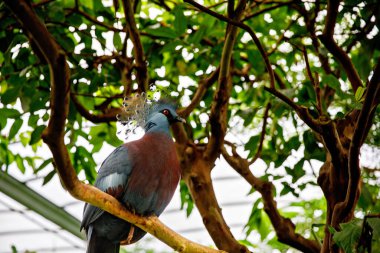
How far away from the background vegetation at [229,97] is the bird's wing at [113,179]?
0.57 feet

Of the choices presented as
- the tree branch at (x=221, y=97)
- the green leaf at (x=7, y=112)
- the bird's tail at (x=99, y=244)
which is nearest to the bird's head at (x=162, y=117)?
the tree branch at (x=221, y=97)

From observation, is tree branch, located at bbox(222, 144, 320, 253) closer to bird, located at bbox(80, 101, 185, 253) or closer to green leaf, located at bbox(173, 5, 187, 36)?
bird, located at bbox(80, 101, 185, 253)

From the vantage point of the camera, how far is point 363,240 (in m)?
1.75

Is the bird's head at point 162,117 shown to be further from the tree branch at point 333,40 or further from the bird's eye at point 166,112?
the tree branch at point 333,40

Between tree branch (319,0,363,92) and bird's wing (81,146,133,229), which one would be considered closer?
tree branch (319,0,363,92)

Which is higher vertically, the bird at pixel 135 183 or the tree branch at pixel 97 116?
the tree branch at pixel 97 116

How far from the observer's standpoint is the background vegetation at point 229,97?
209cm

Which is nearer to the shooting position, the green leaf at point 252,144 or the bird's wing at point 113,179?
the bird's wing at point 113,179

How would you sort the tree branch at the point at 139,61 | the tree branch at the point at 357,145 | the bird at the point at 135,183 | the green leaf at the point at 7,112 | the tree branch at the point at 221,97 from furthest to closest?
the tree branch at the point at 139,61, the green leaf at the point at 7,112, the tree branch at the point at 221,97, the bird at the point at 135,183, the tree branch at the point at 357,145

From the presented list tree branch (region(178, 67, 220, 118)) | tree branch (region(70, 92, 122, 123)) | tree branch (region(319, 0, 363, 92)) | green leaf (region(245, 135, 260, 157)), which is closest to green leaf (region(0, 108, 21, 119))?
tree branch (region(70, 92, 122, 123))

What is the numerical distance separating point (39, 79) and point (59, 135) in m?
1.59

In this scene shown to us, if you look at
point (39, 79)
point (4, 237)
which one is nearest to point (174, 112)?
point (39, 79)

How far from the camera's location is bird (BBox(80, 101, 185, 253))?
2.31 m

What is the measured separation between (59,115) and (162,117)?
1.06 m
